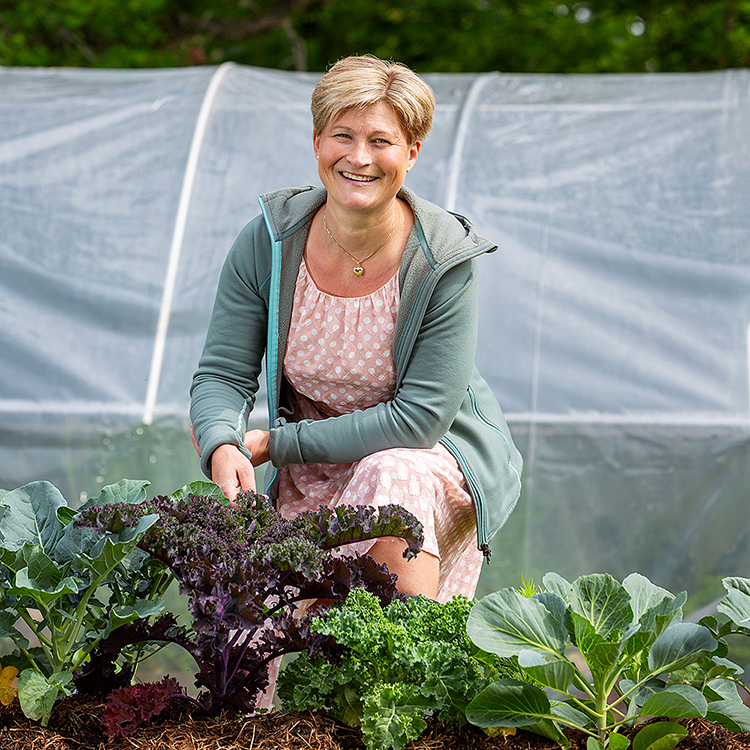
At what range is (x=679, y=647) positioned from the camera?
1.55 m

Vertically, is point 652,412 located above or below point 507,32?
below

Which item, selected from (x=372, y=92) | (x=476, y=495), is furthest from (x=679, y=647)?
(x=372, y=92)

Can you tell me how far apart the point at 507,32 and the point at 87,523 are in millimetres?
6601

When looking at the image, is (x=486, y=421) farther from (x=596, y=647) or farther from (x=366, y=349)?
(x=596, y=647)

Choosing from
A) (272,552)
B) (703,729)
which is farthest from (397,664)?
(703,729)

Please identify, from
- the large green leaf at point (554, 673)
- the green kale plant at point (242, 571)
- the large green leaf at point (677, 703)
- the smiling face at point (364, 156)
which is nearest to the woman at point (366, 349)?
the smiling face at point (364, 156)

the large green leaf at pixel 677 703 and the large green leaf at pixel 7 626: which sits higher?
the large green leaf at pixel 677 703

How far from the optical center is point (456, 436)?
2.15 metres

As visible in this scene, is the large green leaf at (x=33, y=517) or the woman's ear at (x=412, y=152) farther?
the woman's ear at (x=412, y=152)

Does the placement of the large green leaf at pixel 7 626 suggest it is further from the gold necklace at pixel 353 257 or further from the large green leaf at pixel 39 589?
the gold necklace at pixel 353 257

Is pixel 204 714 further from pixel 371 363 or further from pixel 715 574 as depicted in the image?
pixel 715 574

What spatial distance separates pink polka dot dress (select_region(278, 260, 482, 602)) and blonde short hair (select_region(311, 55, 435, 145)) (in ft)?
1.20

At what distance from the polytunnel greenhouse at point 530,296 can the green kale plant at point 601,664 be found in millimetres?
1884

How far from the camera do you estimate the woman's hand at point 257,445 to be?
2129 millimetres
